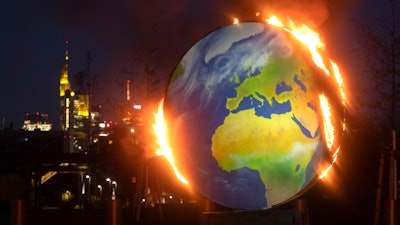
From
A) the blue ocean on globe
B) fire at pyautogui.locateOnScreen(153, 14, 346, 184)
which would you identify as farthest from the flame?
the blue ocean on globe

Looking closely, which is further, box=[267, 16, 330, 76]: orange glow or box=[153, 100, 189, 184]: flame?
box=[153, 100, 189, 184]: flame

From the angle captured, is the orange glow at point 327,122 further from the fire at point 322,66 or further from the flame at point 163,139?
the flame at point 163,139

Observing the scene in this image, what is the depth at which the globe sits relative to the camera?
912 cm

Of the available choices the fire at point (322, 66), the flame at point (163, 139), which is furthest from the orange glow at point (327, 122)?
the flame at point (163, 139)

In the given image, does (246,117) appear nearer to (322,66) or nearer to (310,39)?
(322,66)

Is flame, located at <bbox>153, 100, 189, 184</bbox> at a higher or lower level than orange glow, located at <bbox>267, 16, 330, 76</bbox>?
lower

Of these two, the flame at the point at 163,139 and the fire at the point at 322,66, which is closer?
the fire at the point at 322,66

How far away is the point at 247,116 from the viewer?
9.35 meters

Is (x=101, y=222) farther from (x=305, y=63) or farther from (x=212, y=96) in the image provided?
(x=305, y=63)

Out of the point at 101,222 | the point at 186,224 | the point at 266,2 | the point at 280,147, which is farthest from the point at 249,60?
the point at 101,222

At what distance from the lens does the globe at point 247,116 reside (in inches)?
359

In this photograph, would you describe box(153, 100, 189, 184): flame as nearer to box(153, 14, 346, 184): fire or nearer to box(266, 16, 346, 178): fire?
box(153, 14, 346, 184): fire

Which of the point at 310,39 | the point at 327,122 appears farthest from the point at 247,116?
the point at 310,39

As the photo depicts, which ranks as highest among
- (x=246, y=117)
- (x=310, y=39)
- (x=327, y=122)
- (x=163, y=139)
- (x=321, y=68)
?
(x=310, y=39)
